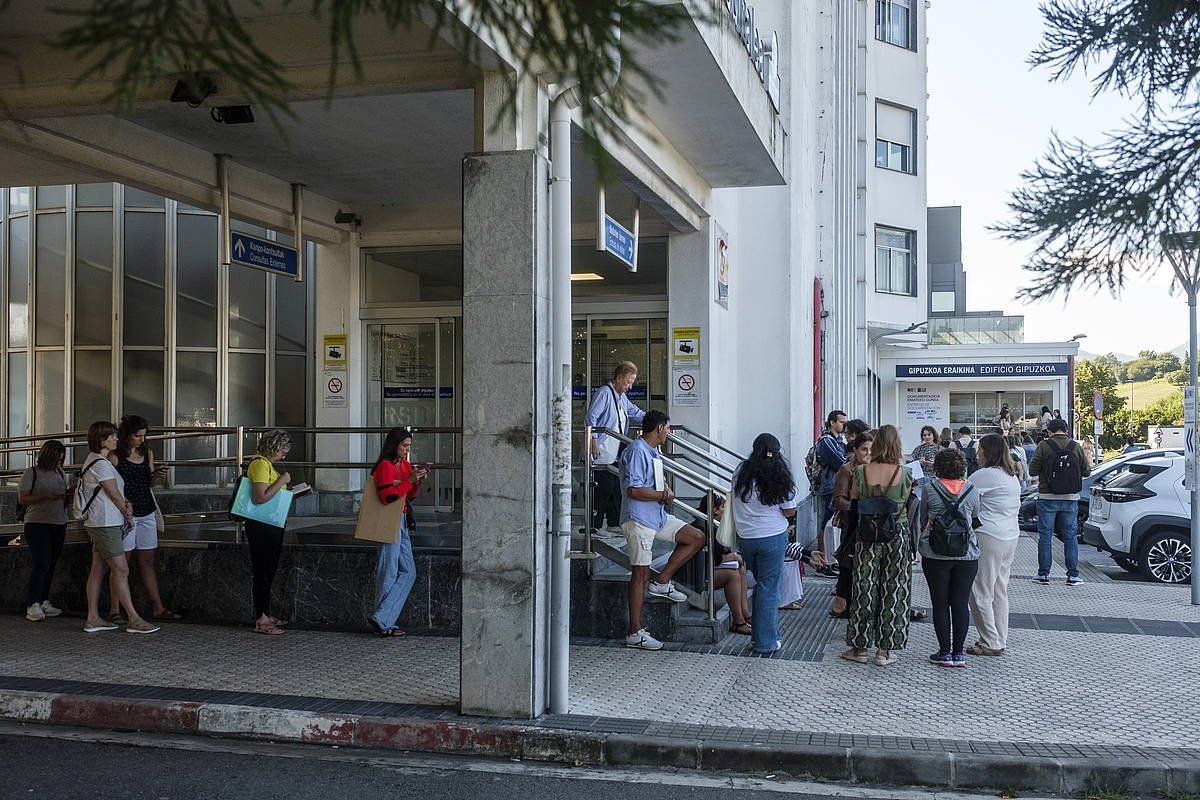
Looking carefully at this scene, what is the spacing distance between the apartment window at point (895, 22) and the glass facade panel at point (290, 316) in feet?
59.4

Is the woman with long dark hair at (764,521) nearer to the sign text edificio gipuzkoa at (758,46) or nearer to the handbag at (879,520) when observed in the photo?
the handbag at (879,520)

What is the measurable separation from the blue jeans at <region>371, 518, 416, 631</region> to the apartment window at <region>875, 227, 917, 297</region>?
21936mm

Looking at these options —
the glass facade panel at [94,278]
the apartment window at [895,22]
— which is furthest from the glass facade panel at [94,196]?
the apartment window at [895,22]

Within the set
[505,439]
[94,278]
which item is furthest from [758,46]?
[94,278]

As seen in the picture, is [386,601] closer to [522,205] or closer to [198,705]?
[198,705]

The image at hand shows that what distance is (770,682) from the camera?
7785 mm

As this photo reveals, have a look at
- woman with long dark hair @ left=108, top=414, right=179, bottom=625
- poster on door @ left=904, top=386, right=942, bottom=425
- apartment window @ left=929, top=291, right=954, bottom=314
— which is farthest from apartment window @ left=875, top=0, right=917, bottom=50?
woman with long dark hair @ left=108, top=414, right=179, bottom=625

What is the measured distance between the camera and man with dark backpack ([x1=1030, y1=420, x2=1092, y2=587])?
39.9ft

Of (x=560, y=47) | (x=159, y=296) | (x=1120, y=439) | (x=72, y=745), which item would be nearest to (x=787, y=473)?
(x=72, y=745)

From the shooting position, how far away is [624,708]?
23.2ft

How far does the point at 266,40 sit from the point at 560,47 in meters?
4.96

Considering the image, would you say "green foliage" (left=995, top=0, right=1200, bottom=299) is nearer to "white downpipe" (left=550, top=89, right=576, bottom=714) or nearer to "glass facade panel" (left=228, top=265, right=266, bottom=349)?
"white downpipe" (left=550, top=89, right=576, bottom=714)

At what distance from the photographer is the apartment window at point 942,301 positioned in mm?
39125

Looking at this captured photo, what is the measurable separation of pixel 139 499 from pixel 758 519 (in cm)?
533
